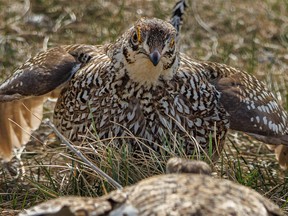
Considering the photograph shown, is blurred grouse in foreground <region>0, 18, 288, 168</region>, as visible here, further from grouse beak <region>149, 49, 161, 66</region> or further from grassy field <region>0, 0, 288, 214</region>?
grassy field <region>0, 0, 288, 214</region>

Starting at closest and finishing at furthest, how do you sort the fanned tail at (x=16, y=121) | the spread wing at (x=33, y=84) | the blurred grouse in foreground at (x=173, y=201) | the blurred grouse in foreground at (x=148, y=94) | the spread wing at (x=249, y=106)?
the blurred grouse in foreground at (x=173, y=201)
the blurred grouse in foreground at (x=148, y=94)
the spread wing at (x=249, y=106)
the spread wing at (x=33, y=84)
the fanned tail at (x=16, y=121)

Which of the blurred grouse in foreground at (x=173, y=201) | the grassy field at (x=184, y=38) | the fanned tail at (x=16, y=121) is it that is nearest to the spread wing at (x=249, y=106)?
the grassy field at (x=184, y=38)

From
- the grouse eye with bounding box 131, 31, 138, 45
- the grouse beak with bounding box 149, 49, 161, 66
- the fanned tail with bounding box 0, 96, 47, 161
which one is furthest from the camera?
the fanned tail with bounding box 0, 96, 47, 161

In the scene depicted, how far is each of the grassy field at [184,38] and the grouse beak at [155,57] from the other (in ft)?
2.56

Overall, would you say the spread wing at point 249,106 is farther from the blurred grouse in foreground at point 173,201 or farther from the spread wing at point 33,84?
the blurred grouse in foreground at point 173,201

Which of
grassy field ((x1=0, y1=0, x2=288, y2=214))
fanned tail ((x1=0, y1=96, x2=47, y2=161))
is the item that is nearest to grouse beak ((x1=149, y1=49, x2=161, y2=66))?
grassy field ((x1=0, y1=0, x2=288, y2=214))

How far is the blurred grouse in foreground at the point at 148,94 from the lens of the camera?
5.85 metres

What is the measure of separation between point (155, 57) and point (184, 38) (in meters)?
3.74

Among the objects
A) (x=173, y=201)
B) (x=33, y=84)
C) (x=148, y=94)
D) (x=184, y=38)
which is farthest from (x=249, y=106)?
(x=184, y=38)

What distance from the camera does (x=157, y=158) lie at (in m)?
5.67

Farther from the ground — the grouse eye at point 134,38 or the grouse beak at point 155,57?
the grouse eye at point 134,38

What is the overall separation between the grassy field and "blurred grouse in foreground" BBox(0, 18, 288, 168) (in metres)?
0.26

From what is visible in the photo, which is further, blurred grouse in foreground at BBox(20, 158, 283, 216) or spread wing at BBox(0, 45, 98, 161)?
spread wing at BBox(0, 45, 98, 161)

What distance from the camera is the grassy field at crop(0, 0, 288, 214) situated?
21.0 feet
